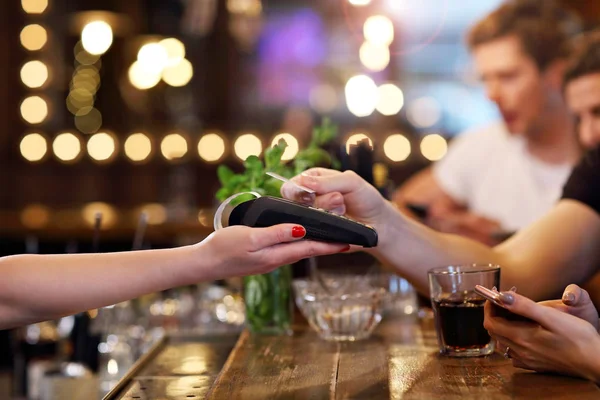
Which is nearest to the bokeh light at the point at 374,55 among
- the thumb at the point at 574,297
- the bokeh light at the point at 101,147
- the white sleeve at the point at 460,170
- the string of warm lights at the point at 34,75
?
the bokeh light at the point at 101,147

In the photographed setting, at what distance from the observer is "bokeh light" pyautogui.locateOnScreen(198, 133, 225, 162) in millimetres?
7344

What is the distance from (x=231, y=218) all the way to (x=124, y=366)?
795 millimetres

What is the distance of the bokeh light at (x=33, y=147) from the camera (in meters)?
7.28

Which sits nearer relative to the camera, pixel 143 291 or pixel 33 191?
pixel 143 291

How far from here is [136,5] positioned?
7793 millimetres

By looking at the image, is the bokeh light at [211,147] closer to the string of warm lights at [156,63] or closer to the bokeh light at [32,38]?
the string of warm lights at [156,63]

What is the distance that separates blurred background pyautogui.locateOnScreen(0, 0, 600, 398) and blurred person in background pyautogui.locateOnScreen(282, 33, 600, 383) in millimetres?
5104

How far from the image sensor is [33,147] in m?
7.31

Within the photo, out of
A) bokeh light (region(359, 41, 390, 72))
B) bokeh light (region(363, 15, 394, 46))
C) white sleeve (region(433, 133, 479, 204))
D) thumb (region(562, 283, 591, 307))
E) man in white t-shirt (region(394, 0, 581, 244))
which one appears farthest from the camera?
bokeh light (region(359, 41, 390, 72))

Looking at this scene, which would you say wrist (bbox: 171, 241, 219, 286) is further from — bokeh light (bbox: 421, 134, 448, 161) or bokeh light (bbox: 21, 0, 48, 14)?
bokeh light (bbox: 21, 0, 48, 14)

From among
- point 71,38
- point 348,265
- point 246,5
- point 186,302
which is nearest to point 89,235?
point 246,5

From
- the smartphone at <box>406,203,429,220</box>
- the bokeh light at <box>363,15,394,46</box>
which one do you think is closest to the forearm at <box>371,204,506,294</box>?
the smartphone at <box>406,203,429,220</box>

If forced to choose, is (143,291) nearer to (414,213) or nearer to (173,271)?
(173,271)

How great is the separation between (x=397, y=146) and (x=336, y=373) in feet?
19.9
